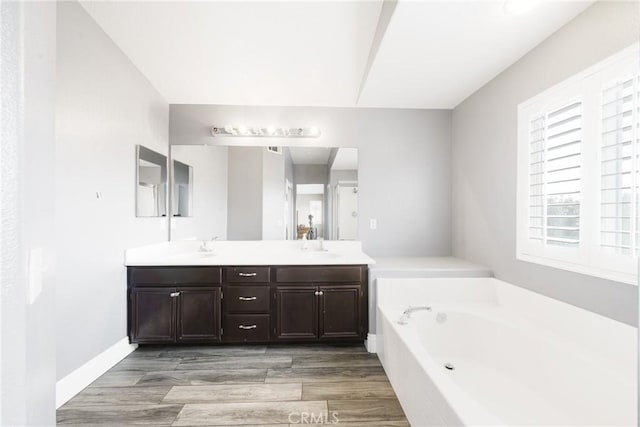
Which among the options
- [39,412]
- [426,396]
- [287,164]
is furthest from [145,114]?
[426,396]

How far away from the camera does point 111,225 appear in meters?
2.18

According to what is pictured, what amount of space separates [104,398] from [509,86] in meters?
3.60

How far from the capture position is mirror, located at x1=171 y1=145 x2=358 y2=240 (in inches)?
122

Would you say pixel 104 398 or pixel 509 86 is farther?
pixel 509 86

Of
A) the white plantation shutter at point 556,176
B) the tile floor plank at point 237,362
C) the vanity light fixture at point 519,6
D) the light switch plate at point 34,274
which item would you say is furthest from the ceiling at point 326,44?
the tile floor plank at point 237,362

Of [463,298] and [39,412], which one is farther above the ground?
[39,412]

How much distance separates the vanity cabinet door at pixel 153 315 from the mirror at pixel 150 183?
694 millimetres

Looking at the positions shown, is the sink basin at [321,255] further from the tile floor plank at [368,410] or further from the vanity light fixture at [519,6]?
the vanity light fixture at [519,6]

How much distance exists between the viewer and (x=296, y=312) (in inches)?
100.0

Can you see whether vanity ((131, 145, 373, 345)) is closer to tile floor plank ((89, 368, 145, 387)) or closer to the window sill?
tile floor plank ((89, 368, 145, 387))

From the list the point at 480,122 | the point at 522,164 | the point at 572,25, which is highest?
the point at 572,25

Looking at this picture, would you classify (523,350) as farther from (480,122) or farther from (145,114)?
(145,114)

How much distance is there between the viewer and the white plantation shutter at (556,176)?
1.67 metres

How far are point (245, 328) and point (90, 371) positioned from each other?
1.08m
